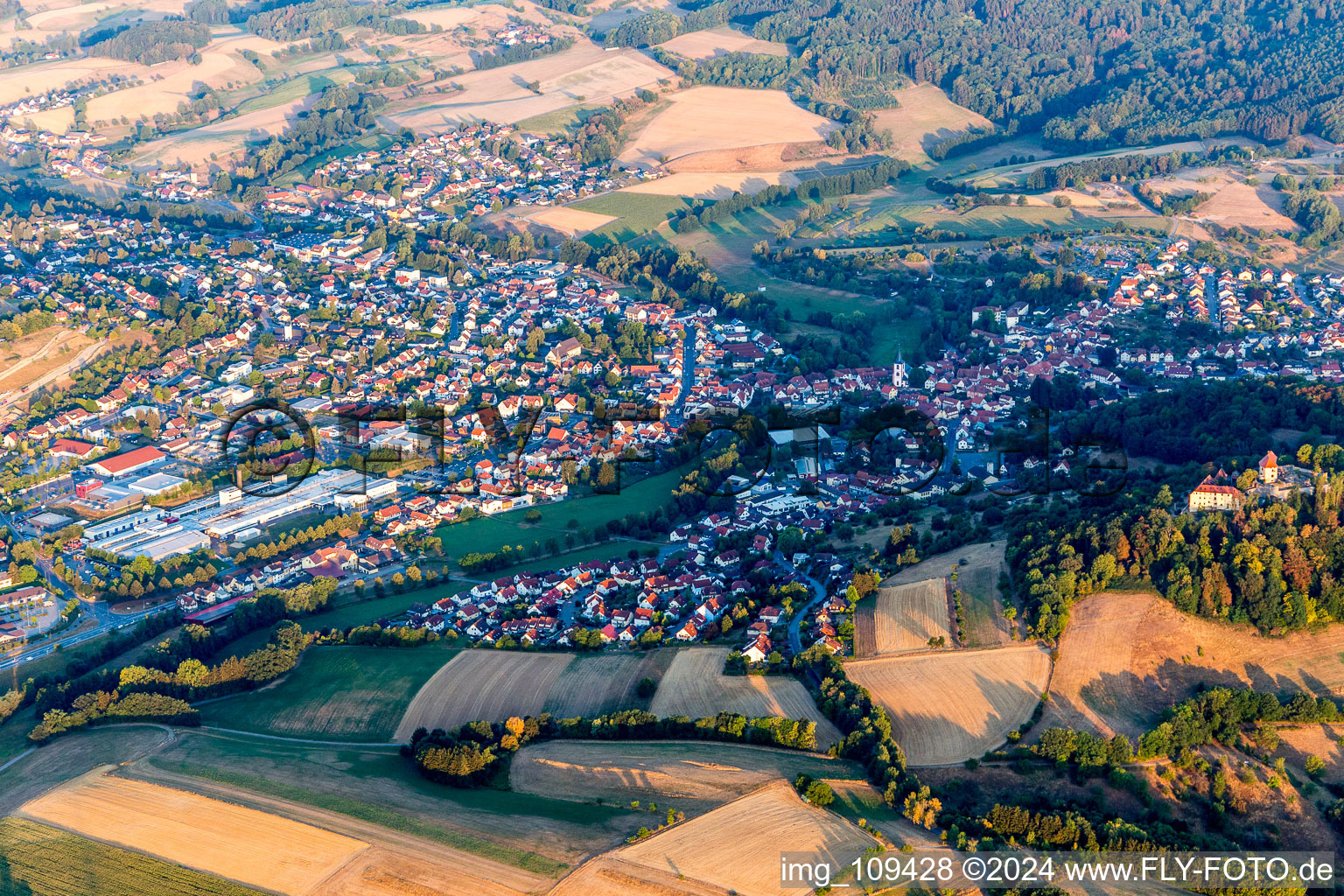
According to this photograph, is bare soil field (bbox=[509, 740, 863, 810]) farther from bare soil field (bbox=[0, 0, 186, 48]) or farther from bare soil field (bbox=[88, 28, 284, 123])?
bare soil field (bbox=[0, 0, 186, 48])

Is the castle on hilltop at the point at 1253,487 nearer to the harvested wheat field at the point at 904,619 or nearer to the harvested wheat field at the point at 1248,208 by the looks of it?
the harvested wheat field at the point at 904,619

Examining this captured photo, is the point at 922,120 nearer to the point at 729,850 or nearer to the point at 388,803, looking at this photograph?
the point at 388,803

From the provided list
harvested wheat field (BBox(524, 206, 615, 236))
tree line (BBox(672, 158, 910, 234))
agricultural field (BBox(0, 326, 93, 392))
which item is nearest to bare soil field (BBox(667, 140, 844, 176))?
tree line (BBox(672, 158, 910, 234))

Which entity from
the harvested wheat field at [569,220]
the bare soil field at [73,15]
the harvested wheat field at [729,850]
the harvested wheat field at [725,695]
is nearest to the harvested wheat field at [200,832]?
the harvested wheat field at [729,850]

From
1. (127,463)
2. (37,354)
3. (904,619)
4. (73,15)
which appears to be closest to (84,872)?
(904,619)

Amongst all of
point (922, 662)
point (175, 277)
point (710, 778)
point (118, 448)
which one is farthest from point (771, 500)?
point (175, 277)

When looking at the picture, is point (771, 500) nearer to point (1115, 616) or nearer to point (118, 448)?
point (1115, 616)

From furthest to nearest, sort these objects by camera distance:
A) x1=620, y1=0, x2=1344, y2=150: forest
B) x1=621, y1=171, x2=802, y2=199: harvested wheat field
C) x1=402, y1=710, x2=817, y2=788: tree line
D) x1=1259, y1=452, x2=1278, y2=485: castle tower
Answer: x1=620, y1=0, x2=1344, y2=150: forest
x1=621, y1=171, x2=802, y2=199: harvested wheat field
x1=1259, y1=452, x2=1278, y2=485: castle tower
x1=402, y1=710, x2=817, y2=788: tree line
